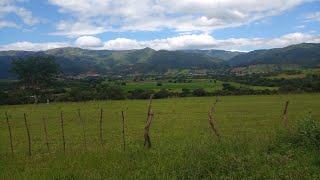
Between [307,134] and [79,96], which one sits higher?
[307,134]

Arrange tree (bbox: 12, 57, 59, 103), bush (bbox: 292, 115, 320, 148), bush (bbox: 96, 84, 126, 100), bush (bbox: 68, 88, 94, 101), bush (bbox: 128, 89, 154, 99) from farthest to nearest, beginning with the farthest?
tree (bbox: 12, 57, 59, 103), bush (bbox: 128, 89, 154, 99), bush (bbox: 96, 84, 126, 100), bush (bbox: 68, 88, 94, 101), bush (bbox: 292, 115, 320, 148)

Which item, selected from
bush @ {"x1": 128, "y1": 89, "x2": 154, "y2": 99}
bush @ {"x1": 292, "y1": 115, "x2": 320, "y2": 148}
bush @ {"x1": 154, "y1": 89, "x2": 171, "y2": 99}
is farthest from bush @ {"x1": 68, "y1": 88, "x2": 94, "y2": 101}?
bush @ {"x1": 292, "y1": 115, "x2": 320, "y2": 148}

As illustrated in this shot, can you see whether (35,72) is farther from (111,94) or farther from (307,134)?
(307,134)

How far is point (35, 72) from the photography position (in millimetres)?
130375

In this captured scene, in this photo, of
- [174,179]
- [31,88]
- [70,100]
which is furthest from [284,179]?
[31,88]

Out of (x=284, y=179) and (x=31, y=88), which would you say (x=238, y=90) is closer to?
(x=31, y=88)

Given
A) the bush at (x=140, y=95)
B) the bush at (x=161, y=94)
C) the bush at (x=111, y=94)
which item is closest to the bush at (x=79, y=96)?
the bush at (x=111, y=94)

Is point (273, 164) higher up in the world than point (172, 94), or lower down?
higher up

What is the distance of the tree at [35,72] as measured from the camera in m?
129

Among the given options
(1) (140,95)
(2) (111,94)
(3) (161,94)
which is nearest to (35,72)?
(2) (111,94)

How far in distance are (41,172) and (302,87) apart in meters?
107

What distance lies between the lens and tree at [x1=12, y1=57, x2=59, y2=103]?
129 m

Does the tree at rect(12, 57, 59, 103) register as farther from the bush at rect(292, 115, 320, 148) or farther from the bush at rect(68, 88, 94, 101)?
the bush at rect(292, 115, 320, 148)

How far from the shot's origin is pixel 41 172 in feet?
47.4
